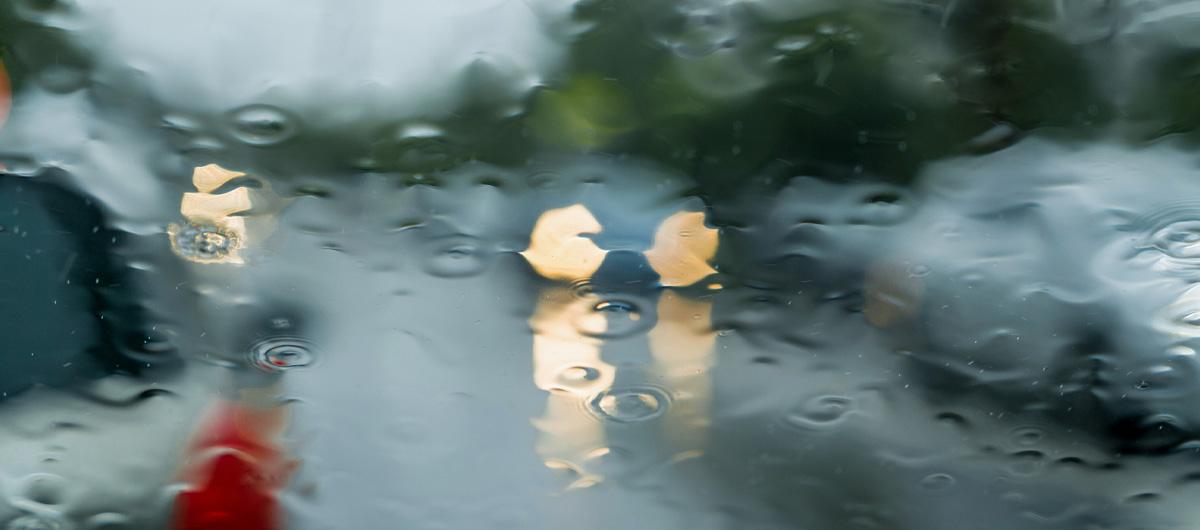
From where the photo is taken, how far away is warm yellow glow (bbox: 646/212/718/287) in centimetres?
132

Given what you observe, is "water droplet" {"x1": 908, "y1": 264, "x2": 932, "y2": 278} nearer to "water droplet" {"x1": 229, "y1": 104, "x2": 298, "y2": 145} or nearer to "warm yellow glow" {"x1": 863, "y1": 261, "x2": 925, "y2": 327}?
"warm yellow glow" {"x1": 863, "y1": 261, "x2": 925, "y2": 327}

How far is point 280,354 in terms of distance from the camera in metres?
1.34

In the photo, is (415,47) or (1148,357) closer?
(415,47)

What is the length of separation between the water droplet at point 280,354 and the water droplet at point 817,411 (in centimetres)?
69

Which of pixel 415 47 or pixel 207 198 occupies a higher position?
pixel 415 47

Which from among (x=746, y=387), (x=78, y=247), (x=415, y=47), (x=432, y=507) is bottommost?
(x=432, y=507)

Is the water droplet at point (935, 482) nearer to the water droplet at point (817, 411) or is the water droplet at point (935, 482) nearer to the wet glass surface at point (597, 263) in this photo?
the wet glass surface at point (597, 263)

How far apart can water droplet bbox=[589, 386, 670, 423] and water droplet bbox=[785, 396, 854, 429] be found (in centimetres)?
18

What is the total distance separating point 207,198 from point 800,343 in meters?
0.83

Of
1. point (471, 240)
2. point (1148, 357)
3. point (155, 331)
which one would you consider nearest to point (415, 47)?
point (471, 240)

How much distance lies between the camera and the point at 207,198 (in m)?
1.29

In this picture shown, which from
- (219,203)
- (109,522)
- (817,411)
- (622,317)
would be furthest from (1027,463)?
(109,522)

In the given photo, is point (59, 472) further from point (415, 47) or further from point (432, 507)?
point (415, 47)

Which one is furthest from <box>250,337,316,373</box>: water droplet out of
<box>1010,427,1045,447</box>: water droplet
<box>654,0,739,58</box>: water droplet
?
<box>1010,427,1045,447</box>: water droplet
